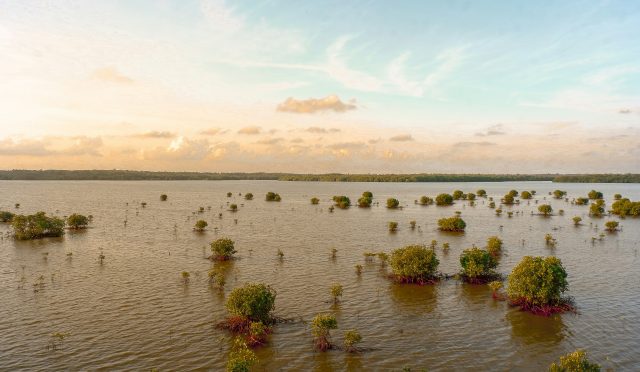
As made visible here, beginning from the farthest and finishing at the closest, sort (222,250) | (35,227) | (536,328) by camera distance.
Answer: (35,227)
(222,250)
(536,328)

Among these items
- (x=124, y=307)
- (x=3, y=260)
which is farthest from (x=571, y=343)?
(x=3, y=260)

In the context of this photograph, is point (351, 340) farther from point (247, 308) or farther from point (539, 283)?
point (539, 283)

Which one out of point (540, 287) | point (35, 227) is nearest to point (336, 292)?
point (540, 287)

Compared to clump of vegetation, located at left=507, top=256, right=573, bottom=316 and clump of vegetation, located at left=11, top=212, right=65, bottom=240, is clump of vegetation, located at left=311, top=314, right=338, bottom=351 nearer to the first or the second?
clump of vegetation, located at left=507, top=256, right=573, bottom=316

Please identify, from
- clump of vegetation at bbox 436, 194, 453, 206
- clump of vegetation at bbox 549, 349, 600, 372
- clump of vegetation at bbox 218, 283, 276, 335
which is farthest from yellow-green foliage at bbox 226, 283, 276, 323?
clump of vegetation at bbox 436, 194, 453, 206

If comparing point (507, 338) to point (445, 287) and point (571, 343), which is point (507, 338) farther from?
point (445, 287)

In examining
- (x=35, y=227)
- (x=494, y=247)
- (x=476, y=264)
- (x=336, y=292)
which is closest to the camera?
(x=336, y=292)

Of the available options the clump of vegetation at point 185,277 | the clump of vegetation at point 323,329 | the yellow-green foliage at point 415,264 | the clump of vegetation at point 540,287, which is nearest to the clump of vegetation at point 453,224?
the yellow-green foliage at point 415,264
